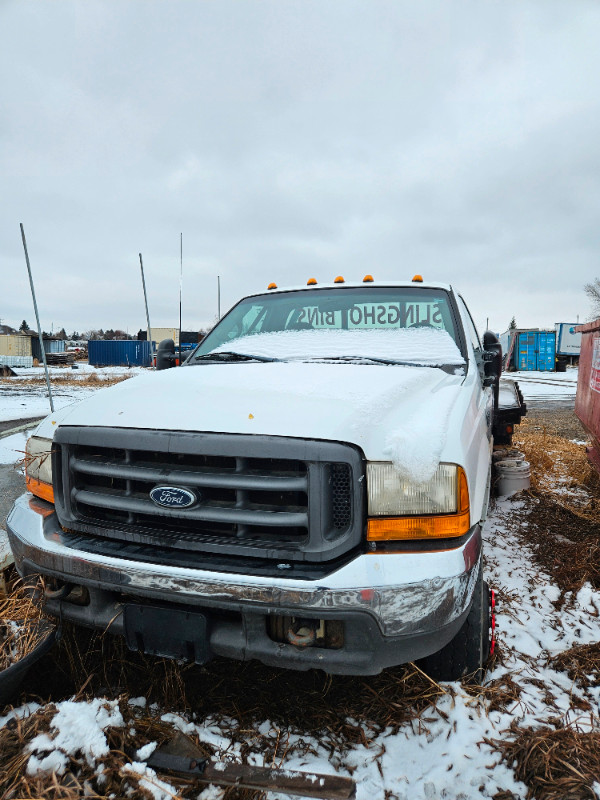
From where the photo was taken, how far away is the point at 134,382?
2.51 metres

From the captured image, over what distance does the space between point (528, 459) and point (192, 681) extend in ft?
19.2

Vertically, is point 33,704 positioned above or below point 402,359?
below

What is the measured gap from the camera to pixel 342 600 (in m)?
1.57

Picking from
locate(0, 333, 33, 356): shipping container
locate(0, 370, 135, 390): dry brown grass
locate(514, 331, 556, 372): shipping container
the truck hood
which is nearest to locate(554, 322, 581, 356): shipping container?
locate(514, 331, 556, 372): shipping container

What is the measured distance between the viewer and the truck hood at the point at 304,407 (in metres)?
1.68

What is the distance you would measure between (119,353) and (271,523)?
4395 cm

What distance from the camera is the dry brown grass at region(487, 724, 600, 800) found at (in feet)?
5.15

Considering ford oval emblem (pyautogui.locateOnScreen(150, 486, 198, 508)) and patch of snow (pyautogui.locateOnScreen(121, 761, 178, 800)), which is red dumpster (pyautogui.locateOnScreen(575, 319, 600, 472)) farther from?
patch of snow (pyautogui.locateOnScreen(121, 761, 178, 800))

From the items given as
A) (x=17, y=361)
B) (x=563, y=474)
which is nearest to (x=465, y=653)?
(x=563, y=474)

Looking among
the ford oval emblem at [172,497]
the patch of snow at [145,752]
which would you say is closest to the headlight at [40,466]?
the ford oval emblem at [172,497]

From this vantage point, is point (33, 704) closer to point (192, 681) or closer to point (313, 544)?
point (192, 681)

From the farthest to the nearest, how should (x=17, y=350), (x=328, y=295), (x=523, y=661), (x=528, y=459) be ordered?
(x=17, y=350), (x=528, y=459), (x=328, y=295), (x=523, y=661)

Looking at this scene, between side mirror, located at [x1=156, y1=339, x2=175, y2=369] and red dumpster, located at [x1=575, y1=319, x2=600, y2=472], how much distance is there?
4214mm

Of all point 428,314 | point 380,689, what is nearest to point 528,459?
point 428,314
